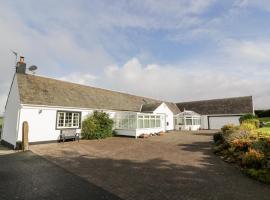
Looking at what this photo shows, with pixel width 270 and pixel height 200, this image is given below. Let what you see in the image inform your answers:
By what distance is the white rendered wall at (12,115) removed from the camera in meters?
16.3

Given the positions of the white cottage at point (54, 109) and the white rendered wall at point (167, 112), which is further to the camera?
the white rendered wall at point (167, 112)

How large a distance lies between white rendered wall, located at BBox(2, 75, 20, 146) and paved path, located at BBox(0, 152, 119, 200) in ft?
24.0

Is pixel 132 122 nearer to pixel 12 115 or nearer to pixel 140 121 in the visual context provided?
pixel 140 121

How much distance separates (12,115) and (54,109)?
3752 millimetres

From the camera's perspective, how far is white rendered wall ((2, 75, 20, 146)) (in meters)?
16.3

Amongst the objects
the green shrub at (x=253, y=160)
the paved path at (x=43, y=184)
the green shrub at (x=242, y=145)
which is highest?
the green shrub at (x=242, y=145)

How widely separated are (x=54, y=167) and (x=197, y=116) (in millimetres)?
32163

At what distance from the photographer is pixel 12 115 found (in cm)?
1772

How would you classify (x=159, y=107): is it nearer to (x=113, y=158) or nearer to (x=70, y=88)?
(x=70, y=88)

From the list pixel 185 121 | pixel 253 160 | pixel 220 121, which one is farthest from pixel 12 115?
pixel 220 121

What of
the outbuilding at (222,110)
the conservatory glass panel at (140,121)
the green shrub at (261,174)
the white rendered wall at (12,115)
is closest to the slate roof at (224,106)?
the outbuilding at (222,110)

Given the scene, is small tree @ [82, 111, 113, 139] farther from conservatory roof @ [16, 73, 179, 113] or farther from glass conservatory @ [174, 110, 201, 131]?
glass conservatory @ [174, 110, 201, 131]

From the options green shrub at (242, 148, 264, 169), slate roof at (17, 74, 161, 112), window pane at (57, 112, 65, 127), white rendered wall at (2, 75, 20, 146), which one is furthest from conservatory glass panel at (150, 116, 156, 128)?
green shrub at (242, 148, 264, 169)

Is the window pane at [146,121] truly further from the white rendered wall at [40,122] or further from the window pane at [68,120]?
the white rendered wall at [40,122]
